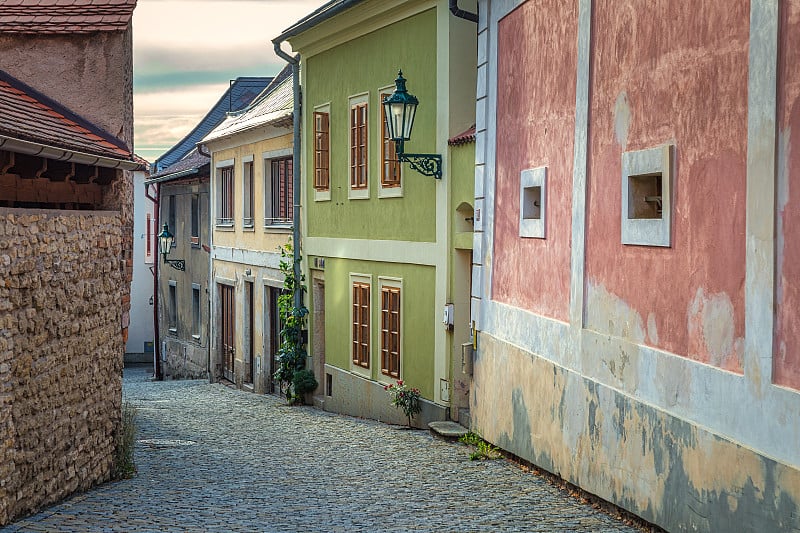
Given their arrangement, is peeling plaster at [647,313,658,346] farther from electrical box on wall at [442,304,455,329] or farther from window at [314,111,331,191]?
window at [314,111,331,191]

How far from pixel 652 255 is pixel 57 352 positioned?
4.97 m

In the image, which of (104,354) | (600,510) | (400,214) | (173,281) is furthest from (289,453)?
(173,281)

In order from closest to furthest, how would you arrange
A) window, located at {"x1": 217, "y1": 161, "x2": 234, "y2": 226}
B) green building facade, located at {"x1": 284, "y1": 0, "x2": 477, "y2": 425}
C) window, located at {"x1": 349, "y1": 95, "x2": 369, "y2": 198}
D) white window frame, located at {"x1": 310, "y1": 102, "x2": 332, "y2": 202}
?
green building facade, located at {"x1": 284, "y1": 0, "x2": 477, "y2": 425} → window, located at {"x1": 349, "y1": 95, "x2": 369, "y2": 198} → white window frame, located at {"x1": 310, "y1": 102, "x2": 332, "y2": 202} → window, located at {"x1": 217, "y1": 161, "x2": 234, "y2": 226}

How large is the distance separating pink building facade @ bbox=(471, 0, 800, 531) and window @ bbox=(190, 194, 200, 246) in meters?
17.7

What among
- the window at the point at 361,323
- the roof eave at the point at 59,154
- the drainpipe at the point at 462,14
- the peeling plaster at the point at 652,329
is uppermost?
the drainpipe at the point at 462,14

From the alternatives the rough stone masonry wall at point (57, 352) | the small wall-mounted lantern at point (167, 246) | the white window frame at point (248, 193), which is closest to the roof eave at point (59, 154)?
the rough stone masonry wall at point (57, 352)

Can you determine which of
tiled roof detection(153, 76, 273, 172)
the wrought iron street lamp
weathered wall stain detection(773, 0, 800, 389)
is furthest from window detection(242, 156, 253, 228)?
weathered wall stain detection(773, 0, 800, 389)

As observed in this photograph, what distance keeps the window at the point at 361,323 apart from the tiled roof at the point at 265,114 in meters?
4.35

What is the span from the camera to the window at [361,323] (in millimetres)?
18250

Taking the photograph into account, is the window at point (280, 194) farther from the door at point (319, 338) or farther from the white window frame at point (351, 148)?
the white window frame at point (351, 148)

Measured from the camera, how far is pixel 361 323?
18.5m

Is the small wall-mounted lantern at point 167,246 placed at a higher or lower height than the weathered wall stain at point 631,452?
higher

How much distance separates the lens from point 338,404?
19.4m

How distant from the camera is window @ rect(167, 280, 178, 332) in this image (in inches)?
1272
